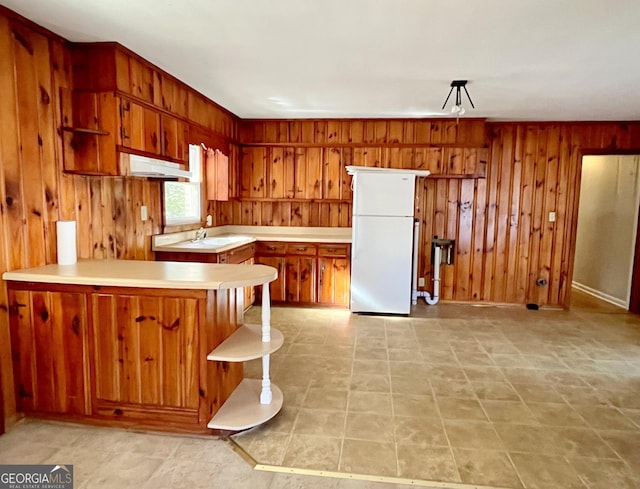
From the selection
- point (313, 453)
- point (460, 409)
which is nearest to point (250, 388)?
point (313, 453)

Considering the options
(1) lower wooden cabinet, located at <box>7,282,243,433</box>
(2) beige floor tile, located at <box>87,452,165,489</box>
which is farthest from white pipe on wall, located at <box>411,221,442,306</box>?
(2) beige floor tile, located at <box>87,452,165,489</box>

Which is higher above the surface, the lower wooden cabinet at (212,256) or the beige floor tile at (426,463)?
the lower wooden cabinet at (212,256)

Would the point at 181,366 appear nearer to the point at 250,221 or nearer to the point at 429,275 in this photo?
the point at 250,221

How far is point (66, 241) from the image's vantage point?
256 cm

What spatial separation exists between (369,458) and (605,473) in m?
1.19

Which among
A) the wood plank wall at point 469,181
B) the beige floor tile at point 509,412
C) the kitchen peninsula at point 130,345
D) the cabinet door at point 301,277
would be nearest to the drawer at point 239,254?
the cabinet door at point 301,277

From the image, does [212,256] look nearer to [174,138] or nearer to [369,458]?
[174,138]

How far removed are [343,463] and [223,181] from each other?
3.56 meters

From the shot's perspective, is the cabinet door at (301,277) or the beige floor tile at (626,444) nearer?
the beige floor tile at (626,444)

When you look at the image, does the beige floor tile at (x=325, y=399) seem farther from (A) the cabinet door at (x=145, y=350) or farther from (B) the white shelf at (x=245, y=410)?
(A) the cabinet door at (x=145, y=350)

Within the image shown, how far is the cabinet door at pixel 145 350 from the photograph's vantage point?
87.4 inches

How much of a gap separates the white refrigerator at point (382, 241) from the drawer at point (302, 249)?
498mm

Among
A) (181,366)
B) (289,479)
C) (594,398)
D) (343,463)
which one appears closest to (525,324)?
(594,398)

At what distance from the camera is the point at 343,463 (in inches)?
82.0
